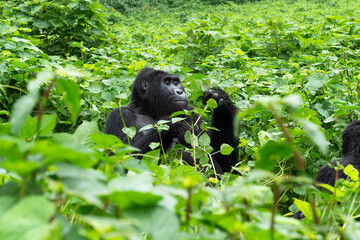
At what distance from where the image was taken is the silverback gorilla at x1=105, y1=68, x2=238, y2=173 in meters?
3.01

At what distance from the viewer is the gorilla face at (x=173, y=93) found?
11.0 ft

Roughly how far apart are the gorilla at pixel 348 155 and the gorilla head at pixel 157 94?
1405 mm

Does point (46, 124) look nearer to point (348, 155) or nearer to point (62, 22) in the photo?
point (348, 155)

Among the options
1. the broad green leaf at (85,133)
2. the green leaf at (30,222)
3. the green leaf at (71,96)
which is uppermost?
the green leaf at (71,96)

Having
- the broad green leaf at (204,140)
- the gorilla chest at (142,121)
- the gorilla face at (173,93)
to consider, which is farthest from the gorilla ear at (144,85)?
the broad green leaf at (204,140)

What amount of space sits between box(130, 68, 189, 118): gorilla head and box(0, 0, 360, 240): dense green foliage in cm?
15

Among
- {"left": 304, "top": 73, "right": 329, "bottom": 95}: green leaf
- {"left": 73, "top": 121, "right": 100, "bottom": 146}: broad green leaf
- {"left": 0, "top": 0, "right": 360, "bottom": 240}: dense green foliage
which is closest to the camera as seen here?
{"left": 0, "top": 0, "right": 360, "bottom": 240}: dense green foliage

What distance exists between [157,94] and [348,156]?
173 centimetres

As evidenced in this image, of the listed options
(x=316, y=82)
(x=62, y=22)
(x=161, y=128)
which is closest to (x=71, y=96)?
(x=161, y=128)

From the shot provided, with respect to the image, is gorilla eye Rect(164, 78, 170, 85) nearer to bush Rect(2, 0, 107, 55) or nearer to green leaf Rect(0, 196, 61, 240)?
bush Rect(2, 0, 107, 55)

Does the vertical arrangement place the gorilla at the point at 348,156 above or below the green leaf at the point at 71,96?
below

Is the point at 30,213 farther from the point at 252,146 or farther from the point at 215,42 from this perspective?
the point at 215,42

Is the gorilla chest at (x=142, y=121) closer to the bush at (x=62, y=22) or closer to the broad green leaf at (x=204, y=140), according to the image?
the broad green leaf at (x=204, y=140)

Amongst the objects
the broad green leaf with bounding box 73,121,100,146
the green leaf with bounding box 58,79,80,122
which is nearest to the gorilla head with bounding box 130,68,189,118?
the broad green leaf with bounding box 73,121,100,146
